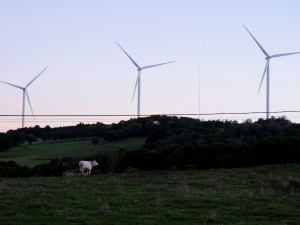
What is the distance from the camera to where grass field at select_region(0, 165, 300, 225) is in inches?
632

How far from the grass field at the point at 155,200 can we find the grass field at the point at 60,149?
45.8 meters

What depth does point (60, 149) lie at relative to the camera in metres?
82.1

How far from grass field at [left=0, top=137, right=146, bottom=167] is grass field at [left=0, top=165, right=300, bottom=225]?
45850mm

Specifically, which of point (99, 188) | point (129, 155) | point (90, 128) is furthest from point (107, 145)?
point (99, 188)

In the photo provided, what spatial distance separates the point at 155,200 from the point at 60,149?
64616mm

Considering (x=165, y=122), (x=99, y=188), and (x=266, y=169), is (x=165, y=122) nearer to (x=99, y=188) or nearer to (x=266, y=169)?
(x=266, y=169)

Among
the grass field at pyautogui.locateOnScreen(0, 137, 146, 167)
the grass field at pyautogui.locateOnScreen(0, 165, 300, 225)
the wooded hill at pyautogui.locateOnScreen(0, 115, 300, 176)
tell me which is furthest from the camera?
the grass field at pyautogui.locateOnScreen(0, 137, 146, 167)

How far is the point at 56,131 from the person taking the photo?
308 feet

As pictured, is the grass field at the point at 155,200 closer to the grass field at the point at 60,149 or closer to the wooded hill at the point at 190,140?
the wooded hill at the point at 190,140

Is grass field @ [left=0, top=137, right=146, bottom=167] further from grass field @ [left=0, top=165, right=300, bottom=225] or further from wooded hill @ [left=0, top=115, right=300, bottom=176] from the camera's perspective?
grass field @ [left=0, top=165, right=300, bottom=225]

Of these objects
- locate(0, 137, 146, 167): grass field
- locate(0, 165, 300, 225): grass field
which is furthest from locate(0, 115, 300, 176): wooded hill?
locate(0, 165, 300, 225): grass field

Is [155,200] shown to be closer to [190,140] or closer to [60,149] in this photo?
[190,140]

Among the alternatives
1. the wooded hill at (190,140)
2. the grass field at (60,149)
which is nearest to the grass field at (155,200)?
the wooded hill at (190,140)

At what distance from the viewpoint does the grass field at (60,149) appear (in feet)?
239
